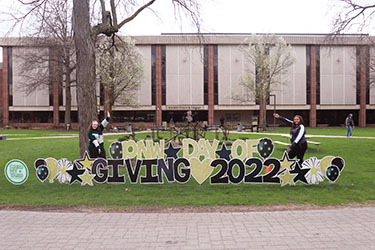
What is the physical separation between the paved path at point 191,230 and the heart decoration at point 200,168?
6.32 feet

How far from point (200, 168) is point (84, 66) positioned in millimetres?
4585

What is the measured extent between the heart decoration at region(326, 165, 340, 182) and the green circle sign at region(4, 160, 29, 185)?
23.8ft

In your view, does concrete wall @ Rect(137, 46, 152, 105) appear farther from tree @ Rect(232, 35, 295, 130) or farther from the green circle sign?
the green circle sign

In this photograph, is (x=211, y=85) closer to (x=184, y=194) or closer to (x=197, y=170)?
(x=197, y=170)

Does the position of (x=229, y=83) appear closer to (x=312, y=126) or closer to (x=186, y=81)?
(x=186, y=81)

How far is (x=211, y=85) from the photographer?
1766 inches

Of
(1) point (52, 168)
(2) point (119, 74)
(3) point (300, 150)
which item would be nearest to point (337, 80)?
(2) point (119, 74)

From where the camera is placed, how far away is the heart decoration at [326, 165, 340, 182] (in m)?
7.30

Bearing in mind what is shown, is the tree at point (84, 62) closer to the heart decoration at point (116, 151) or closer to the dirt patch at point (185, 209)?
the heart decoration at point (116, 151)

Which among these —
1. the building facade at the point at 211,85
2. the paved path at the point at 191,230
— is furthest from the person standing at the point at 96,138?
the building facade at the point at 211,85

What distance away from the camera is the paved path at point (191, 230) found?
4.11 meters

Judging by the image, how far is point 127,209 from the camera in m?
5.75

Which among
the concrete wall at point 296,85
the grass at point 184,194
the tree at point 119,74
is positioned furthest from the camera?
the concrete wall at point 296,85

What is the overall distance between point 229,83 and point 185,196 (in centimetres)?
3964
